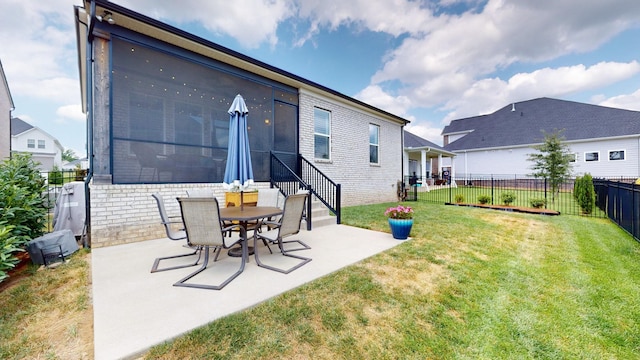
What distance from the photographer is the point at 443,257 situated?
3.95 m

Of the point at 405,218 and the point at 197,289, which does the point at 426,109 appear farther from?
the point at 197,289

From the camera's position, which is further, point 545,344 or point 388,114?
point 388,114

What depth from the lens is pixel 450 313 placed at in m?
2.38

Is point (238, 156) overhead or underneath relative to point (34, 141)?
underneath

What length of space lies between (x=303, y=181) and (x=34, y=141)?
132 ft

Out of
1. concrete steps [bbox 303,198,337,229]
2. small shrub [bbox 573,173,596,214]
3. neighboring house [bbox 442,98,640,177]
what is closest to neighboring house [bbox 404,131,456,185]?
neighboring house [bbox 442,98,640,177]

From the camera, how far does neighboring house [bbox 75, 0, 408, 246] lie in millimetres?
4570

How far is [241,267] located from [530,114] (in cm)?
2754

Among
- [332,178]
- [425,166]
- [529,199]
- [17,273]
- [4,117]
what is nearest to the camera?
[17,273]

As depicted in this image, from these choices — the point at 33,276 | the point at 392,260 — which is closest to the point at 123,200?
the point at 33,276

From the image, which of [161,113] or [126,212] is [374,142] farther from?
[126,212]

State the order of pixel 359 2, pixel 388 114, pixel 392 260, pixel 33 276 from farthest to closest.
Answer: pixel 388 114, pixel 359 2, pixel 392 260, pixel 33 276

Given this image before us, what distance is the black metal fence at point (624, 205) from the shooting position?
4895 mm

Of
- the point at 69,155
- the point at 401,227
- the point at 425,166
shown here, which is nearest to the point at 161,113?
the point at 401,227
